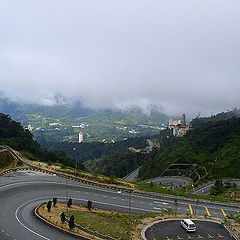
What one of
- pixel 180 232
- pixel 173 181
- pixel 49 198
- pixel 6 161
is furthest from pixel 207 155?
pixel 180 232

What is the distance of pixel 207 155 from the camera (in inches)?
4205

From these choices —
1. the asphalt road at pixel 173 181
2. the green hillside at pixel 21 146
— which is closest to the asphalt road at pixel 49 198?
the green hillside at pixel 21 146

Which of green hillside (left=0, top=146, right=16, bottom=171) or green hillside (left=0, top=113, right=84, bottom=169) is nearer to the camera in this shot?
green hillside (left=0, top=146, right=16, bottom=171)

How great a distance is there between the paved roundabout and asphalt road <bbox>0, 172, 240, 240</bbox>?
7632 millimetres

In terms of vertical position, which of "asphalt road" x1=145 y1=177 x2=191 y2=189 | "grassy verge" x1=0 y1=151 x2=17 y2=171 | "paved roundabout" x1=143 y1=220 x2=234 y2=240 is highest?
"grassy verge" x1=0 y1=151 x2=17 y2=171

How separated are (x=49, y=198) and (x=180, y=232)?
2343 cm

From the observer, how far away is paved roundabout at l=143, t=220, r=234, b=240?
2531 centimetres

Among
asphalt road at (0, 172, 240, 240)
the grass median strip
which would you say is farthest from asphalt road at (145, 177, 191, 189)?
the grass median strip

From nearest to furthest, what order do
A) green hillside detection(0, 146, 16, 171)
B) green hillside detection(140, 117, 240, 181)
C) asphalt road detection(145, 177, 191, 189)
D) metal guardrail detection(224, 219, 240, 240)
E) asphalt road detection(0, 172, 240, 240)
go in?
metal guardrail detection(224, 219, 240, 240) < asphalt road detection(0, 172, 240, 240) < green hillside detection(0, 146, 16, 171) < green hillside detection(140, 117, 240, 181) < asphalt road detection(145, 177, 191, 189)

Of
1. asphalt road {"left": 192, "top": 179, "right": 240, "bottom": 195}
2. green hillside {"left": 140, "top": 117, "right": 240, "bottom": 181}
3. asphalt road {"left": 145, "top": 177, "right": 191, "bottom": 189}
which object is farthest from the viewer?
asphalt road {"left": 145, "top": 177, "right": 191, "bottom": 189}

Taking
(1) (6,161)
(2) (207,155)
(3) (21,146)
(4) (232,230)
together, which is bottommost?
(4) (232,230)

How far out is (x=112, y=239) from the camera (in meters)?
24.2

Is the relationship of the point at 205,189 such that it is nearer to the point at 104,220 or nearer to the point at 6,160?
the point at 104,220

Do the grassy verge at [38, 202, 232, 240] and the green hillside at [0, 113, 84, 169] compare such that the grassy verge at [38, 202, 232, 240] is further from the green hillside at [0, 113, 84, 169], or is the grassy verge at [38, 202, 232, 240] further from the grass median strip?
the green hillside at [0, 113, 84, 169]
